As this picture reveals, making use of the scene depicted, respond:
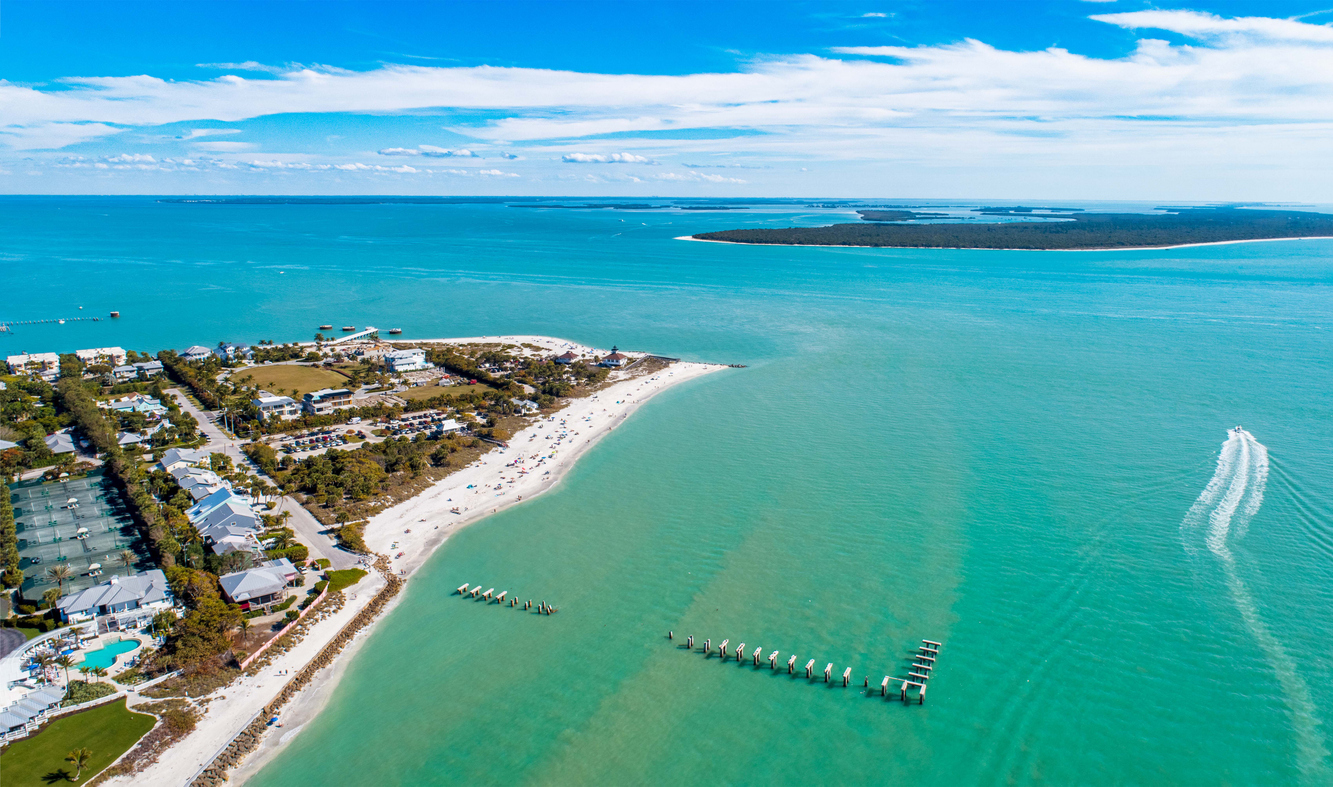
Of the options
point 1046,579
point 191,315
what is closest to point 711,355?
point 1046,579

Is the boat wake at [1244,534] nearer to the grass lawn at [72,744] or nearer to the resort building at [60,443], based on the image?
the grass lawn at [72,744]

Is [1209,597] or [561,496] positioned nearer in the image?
[1209,597]

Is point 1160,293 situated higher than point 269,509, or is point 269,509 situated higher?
point 1160,293

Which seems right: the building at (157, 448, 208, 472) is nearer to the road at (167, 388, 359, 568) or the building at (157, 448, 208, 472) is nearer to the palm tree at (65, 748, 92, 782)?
the road at (167, 388, 359, 568)

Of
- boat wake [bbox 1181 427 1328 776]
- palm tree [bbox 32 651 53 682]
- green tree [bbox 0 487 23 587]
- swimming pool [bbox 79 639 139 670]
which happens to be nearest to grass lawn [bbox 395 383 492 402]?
green tree [bbox 0 487 23 587]

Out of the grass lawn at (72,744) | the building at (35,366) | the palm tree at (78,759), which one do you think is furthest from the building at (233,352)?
the palm tree at (78,759)

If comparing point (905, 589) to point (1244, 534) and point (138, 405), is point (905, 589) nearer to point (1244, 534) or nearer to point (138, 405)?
point (1244, 534)

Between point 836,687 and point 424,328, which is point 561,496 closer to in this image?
point 836,687
